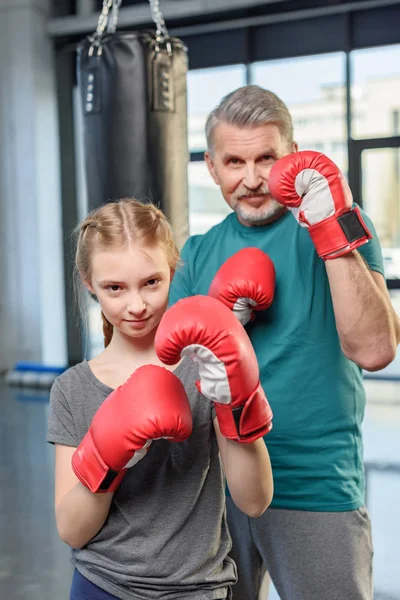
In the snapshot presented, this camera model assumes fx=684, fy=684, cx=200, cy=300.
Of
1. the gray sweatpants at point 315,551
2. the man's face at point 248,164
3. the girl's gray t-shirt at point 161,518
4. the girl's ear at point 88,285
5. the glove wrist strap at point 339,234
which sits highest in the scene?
the man's face at point 248,164

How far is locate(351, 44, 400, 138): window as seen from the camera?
17.1ft

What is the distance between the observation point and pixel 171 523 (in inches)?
42.1

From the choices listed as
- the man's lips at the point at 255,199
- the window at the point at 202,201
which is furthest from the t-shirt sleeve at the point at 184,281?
the window at the point at 202,201

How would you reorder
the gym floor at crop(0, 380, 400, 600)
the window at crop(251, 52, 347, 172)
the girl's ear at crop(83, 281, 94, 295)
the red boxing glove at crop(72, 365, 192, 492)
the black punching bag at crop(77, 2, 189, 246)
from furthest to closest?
the window at crop(251, 52, 347, 172)
the black punching bag at crop(77, 2, 189, 246)
the gym floor at crop(0, 380, 400, 600)
the girl's ear at crop(83, 281, 94, 295)
the red boxing glove at crop(72, 365, 192, 492)

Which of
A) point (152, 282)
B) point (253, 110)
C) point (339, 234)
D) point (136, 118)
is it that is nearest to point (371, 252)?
point (339, 234)

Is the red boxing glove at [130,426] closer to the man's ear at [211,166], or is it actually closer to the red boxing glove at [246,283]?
the red boxing glove at [246,283]

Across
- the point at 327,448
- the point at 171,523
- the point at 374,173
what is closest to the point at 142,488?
the point at 171,523

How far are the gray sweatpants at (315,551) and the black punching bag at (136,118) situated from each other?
141 cm

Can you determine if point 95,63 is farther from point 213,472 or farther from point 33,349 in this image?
point 33,349

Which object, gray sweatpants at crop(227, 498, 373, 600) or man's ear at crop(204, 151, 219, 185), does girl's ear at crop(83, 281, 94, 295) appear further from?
gray sweatpants at crop(227, 498, 373, 600)

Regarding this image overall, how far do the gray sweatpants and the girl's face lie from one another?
0.55m

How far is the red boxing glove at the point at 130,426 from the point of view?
946 millimetres

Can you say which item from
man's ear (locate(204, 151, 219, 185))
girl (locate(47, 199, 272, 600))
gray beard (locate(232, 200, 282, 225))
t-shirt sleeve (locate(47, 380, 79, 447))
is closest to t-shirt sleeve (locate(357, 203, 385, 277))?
gray beard (locate(232, 200, 282, 225))

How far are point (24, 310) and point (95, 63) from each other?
12.7 feet
